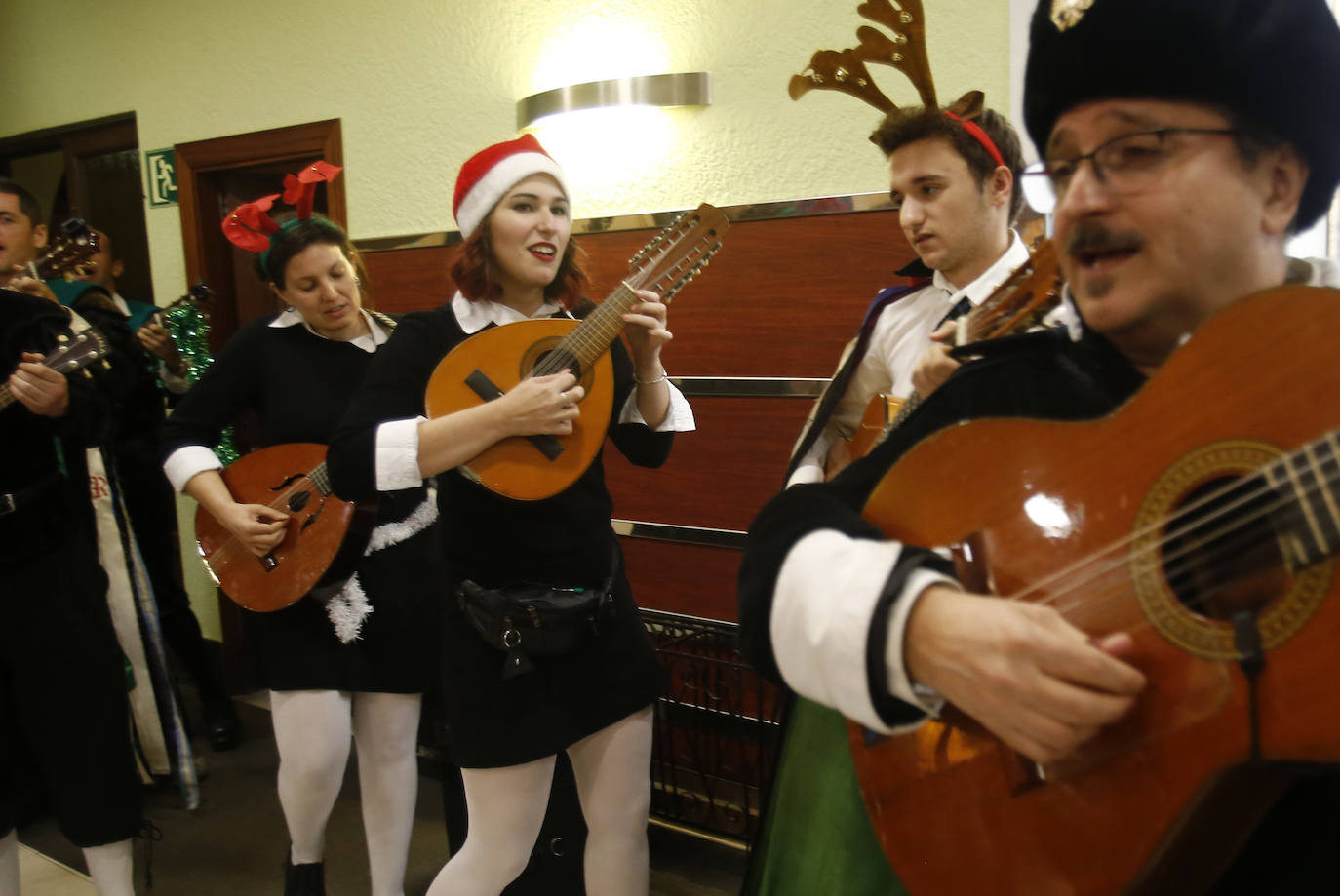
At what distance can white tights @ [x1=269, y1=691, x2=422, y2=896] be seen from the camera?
223 cm

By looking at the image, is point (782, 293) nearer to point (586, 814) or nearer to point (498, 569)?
point (498, 569)

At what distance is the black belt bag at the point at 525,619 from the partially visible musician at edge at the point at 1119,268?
3.05 ft

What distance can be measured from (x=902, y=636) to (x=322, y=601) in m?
1.88

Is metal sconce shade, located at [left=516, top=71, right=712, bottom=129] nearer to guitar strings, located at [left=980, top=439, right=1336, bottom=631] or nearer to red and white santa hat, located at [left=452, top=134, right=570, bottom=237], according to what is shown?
red and white santa hat, located at [left=452, top=134, right=570, bottom=237]

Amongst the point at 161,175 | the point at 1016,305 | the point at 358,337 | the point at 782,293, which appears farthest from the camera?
the point at 161,175

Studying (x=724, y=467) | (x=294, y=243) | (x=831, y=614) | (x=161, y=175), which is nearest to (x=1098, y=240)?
(x=831, y=614)

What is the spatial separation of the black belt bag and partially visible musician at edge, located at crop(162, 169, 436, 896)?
0.71 meters

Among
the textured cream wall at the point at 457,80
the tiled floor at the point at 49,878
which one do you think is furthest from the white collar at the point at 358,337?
the tiled floor at the point at 49,878

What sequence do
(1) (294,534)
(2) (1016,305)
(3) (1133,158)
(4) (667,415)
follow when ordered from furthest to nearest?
(1) (294,534), (4) (667,415), (2) (1016,305), (3) (1133,158)

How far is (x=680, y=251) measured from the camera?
6.13 feet

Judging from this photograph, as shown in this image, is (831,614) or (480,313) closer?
(831,614)

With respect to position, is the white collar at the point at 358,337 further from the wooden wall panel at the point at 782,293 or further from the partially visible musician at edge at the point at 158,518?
the partially visible musician at edge at the point at 158,518

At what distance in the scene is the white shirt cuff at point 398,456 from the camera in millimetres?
1675

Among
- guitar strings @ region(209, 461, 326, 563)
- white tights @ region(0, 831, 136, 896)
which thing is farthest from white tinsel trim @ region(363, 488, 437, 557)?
white tights @ region(0, 831, 136, 896)
